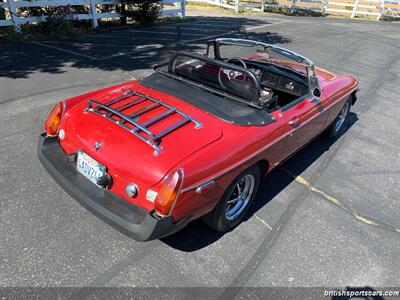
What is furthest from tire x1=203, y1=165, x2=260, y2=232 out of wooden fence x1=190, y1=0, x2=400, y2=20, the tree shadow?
Result: wooden fence x1=190, y1=0, x2=400, y2=20

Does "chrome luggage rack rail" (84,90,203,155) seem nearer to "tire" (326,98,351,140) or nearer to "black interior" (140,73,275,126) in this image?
"black interior" (140,73,275,126)

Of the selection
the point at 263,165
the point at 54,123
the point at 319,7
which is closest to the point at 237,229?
the point at 263,165

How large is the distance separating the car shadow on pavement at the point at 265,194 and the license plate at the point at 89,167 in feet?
2.88

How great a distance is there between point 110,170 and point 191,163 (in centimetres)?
69

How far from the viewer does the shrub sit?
39.2 ft

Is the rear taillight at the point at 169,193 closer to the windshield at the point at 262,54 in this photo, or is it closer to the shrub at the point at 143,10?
the windshield at the point at 262,54

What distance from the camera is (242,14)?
18.3 m

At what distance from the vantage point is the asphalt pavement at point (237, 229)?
8.91ft

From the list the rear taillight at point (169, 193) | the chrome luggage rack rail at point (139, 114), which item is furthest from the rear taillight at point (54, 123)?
the rear taillight at point (169, 193)

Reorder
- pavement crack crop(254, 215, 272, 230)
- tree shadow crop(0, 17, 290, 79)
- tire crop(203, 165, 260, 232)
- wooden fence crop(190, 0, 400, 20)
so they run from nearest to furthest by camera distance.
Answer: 1. tire crop(203, 165, 260, 232)
2. pavement crack crop(254, 215, 272, 230)
3. tree shadow crop(0, 17, 290, 79)
4. wooden fence crop(190, 0, 400, 20)

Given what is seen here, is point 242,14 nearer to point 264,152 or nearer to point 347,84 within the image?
point 347,84

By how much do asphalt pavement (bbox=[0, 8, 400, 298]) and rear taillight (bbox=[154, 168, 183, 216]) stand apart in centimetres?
68

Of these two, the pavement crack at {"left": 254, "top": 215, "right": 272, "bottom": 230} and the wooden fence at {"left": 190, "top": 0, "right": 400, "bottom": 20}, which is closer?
the pavement crack at {"left": 254, "top": 215, "right": 272, "bottom": 230}

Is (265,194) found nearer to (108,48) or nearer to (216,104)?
(216,104)
